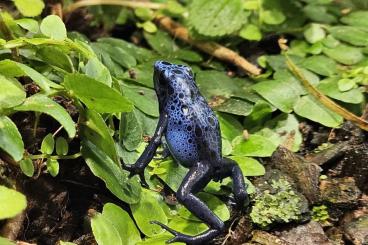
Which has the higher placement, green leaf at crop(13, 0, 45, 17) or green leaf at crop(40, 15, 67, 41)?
green leaf at crop(40, 15, 67, 41)

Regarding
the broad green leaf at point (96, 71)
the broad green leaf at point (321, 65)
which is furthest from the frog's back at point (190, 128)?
the broad green leaf at point (321, 65)

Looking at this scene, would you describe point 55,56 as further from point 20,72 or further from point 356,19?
point 356,19

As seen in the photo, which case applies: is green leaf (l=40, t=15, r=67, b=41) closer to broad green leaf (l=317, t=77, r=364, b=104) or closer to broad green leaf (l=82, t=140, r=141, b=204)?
broad green leaf (l=82, t=140, r=141, b=204)

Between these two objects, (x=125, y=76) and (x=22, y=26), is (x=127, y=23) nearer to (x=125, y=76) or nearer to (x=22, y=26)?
(x=125, y=76)

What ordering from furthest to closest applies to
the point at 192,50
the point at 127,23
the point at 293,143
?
the point at 127,23 → the point at 192,50 → the point at 293,143

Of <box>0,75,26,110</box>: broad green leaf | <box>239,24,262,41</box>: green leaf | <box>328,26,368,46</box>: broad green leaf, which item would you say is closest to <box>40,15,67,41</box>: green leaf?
<box>0,75,26,110</box>: broad green leaf

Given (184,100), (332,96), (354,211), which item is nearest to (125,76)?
(184,100)

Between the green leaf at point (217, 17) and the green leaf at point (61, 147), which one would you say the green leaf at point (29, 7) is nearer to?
the green leaf at point (61, 147)
